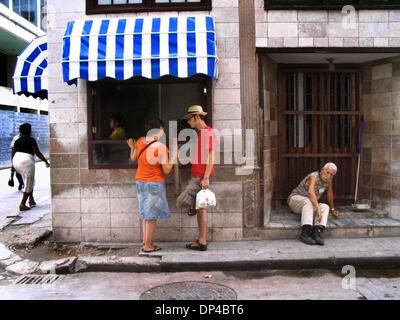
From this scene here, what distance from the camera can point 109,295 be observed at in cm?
515

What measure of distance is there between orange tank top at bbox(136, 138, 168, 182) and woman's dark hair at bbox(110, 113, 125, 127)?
46.6 inches

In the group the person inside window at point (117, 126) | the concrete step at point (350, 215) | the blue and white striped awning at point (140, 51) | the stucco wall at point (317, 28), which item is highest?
the stucco wall at point (317, 28)

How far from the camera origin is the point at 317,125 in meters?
8.12

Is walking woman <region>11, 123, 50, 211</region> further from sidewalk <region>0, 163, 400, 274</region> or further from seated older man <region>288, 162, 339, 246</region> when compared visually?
seated older man <region>288, 162, 339, 246</region>

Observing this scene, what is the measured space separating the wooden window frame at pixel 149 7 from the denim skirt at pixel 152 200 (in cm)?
285

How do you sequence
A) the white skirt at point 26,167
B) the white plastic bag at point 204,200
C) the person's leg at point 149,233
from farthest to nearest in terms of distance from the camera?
the white skirt at point 26,167
the person's leg at point 149,233
the white plastic bag at point 204,200

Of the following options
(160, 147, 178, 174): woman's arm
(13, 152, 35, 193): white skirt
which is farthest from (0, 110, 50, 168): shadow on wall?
(160, 147, 178, 174): woman's arm

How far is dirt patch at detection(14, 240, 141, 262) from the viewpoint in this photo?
6.57m

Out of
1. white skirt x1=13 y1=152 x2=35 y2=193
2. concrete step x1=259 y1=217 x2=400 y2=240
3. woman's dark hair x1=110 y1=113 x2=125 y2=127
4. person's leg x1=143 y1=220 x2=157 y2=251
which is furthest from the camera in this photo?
white skirt x1=13 y1=152 x2=35 y2=193

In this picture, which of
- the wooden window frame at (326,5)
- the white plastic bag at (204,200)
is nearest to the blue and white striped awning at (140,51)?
the wooden window frame at (326,5)

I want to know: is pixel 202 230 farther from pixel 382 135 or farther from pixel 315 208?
pixel 382 135

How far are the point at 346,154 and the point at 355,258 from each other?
2.64 metres

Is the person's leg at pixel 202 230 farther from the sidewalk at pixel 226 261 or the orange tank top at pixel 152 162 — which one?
the orange tank top at pixel 152 162

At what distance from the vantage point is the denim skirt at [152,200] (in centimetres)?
629
